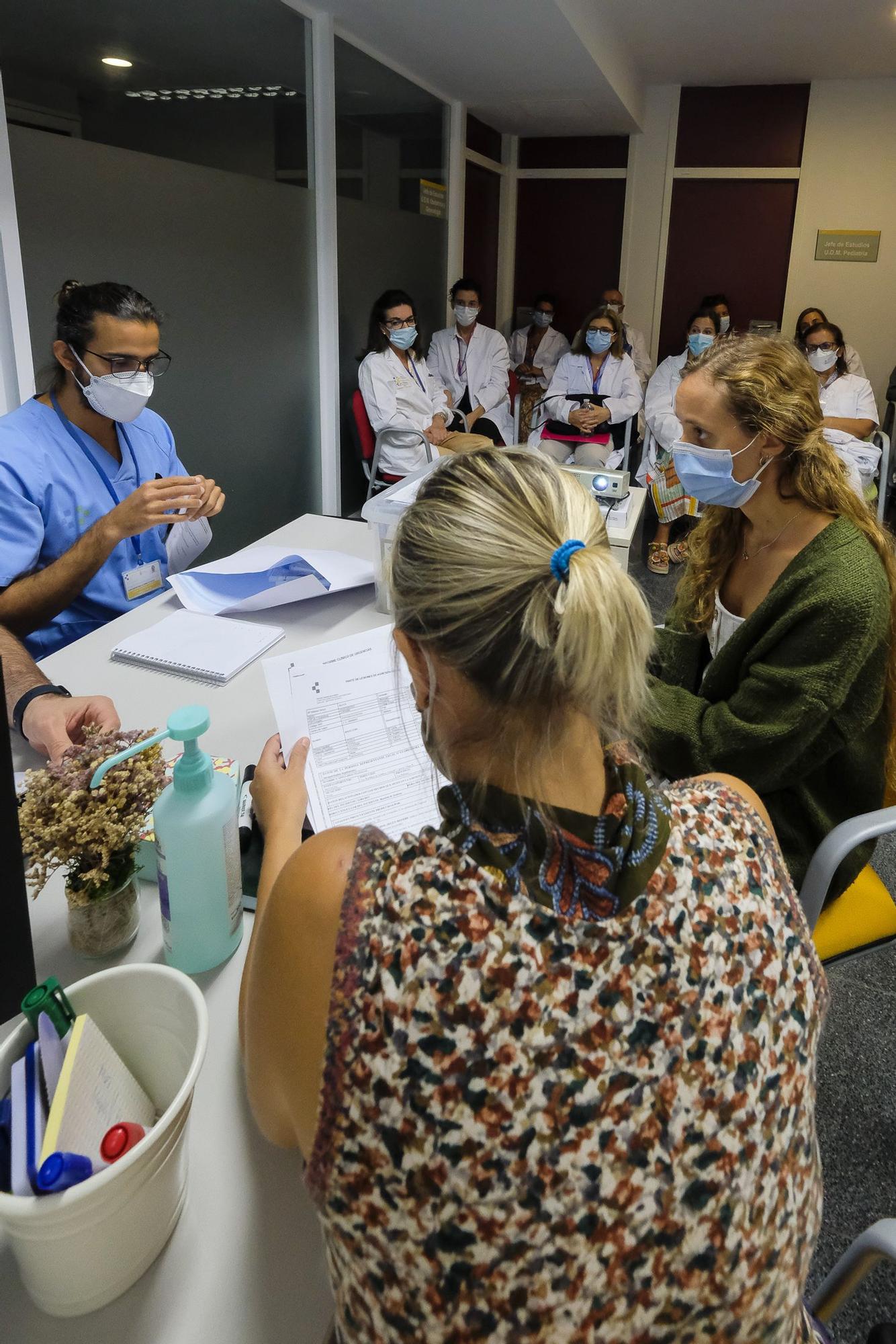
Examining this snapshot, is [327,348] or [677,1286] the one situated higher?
[327,348]

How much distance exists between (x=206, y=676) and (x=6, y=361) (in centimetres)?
160

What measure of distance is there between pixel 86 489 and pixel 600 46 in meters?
3.93

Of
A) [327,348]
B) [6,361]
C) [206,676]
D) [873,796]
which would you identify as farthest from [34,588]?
[327,348]

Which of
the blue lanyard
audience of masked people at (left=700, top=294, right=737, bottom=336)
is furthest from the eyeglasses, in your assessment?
audience of masked people at (left=700, top=294, right=737, bottom=336)

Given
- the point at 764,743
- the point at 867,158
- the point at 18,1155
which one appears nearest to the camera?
the point at 18,1155

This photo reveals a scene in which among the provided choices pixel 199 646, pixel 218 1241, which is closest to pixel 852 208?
pixel 199 646

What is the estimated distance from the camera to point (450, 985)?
0.54m

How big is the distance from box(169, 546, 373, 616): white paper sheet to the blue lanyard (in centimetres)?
23

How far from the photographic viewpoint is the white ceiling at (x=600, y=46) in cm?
360

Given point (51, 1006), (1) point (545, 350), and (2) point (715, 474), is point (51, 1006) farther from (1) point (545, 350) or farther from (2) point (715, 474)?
(1) point (545, 350)

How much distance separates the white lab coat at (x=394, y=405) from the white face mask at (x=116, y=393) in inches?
93.6

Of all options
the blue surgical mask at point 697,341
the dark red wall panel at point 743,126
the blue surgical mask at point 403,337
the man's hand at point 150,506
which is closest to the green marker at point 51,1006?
the man's hand at point 150,506

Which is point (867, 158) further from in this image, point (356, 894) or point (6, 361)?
point (356, 894)

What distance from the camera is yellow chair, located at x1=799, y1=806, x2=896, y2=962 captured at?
1.19 m
